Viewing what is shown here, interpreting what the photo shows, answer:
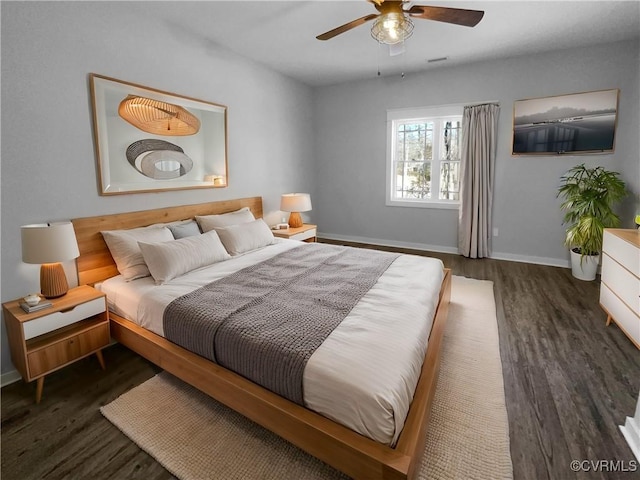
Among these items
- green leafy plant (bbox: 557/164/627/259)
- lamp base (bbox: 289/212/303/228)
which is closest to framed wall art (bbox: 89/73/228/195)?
lamp base (bbox: 289/212/303/228)

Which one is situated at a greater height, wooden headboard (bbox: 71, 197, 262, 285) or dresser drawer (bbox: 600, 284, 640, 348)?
wooden headboard (bbox: 71, 197, 262, 285)

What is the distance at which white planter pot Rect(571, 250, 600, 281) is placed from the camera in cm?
387

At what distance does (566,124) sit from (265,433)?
15.8ft

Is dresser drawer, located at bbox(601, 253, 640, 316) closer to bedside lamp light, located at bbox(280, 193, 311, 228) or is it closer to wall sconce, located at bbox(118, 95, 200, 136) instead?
bedside lamp light, located at bbox(280, 193, 311, 228)

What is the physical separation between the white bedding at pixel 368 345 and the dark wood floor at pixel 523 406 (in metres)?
0.54

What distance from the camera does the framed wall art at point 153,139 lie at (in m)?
2.71

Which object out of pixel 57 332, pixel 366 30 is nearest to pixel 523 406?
pixel 57 332

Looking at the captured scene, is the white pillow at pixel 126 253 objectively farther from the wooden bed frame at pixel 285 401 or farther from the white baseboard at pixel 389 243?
the white baseboard at pixel 389 243

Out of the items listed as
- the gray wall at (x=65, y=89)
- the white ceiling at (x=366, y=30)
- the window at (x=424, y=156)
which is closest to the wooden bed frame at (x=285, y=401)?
the gray wall at (x=65, y=89)

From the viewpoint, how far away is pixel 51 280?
2.22 m

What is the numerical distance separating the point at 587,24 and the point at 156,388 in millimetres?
5077

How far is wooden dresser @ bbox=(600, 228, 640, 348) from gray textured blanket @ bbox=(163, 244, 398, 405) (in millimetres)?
1753

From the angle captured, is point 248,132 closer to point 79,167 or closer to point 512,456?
point 79,167

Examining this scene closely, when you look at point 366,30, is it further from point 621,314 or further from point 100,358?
point 100,358
